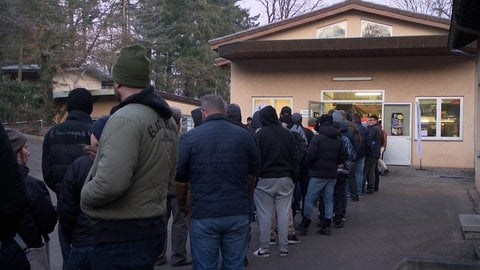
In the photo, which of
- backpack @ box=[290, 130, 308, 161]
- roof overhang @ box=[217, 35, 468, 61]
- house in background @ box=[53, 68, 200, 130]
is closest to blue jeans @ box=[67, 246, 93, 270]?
backpack @ box=[290, 130, 308, 161]

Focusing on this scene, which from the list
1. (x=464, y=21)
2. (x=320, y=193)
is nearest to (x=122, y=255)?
(x=320, y=193)

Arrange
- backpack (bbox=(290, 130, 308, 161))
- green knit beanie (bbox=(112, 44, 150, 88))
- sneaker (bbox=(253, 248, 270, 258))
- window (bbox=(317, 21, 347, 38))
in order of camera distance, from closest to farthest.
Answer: green knit beanie (bbox=(112, 44, 150, 88)) < sneaker (bbox=(253, 248, 270, 258)) < backpack (bbox=(290, 130, 308, 161)) < window (bbox=(317, 21, 347, 38))

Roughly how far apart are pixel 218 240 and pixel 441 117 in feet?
55.5

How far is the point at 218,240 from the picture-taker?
513 centimetres

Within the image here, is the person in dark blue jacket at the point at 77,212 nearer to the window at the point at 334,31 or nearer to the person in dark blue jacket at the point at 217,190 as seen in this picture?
the person in dark blue jacket at the point at 217,190

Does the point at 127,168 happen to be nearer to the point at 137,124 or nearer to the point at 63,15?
the point at 137,124

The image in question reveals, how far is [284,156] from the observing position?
7.82 meters

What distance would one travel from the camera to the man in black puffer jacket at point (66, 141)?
521 cm

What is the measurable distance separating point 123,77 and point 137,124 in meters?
0.40

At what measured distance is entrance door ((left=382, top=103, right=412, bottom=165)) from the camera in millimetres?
20578

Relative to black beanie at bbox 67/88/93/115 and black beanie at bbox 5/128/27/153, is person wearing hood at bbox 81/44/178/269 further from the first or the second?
black beanie at bbox 67/88/93/115

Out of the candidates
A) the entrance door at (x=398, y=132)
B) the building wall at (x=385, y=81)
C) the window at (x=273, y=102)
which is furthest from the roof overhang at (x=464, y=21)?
the window at (x=273, y=102)

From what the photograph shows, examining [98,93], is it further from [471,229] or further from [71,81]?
[471,229]

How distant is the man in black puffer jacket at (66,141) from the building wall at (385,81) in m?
16.5
